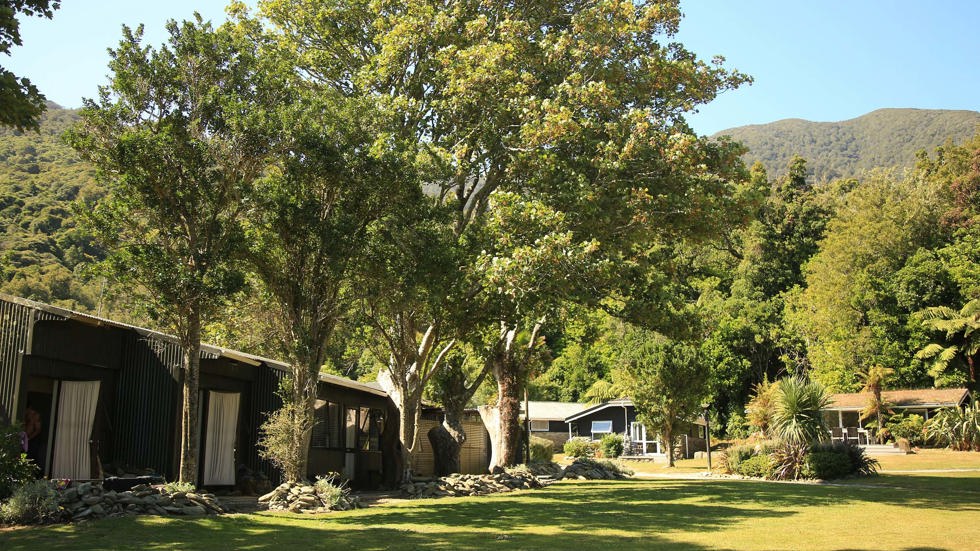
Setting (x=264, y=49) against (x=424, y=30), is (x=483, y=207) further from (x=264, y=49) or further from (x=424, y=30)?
(x=264, y=49)

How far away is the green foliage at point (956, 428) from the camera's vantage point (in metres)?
37.0

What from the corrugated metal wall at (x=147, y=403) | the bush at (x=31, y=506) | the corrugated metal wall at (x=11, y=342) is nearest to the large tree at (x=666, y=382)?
the corrugated metal wall at (x=147, y=403)

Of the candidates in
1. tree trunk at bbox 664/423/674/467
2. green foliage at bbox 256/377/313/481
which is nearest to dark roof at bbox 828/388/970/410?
tree trunk at bbox 664/423/674/467

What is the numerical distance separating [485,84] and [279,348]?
25.2ft

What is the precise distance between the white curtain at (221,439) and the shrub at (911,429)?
33888 millimetres

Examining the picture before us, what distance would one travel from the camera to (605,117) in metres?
19.1

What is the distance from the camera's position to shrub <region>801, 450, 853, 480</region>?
2523cm

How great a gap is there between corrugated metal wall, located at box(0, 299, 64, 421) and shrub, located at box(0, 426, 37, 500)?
7.00 feet

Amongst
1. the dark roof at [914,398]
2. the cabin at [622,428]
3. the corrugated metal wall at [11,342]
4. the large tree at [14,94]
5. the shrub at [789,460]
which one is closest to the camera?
the large tree at [14,94]

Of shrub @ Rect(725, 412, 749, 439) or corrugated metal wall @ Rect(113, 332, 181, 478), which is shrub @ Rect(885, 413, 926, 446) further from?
corrugated metal wall @ Rect(113, 332, 181, 478)

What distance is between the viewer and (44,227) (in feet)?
157

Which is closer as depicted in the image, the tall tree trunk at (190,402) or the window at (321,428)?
the tall tree trunk at (190,402)

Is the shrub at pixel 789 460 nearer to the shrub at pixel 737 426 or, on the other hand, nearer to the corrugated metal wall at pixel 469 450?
the corrugated metal wall at pixel 469 450

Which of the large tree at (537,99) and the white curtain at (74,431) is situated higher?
the large tree at (537,99)
